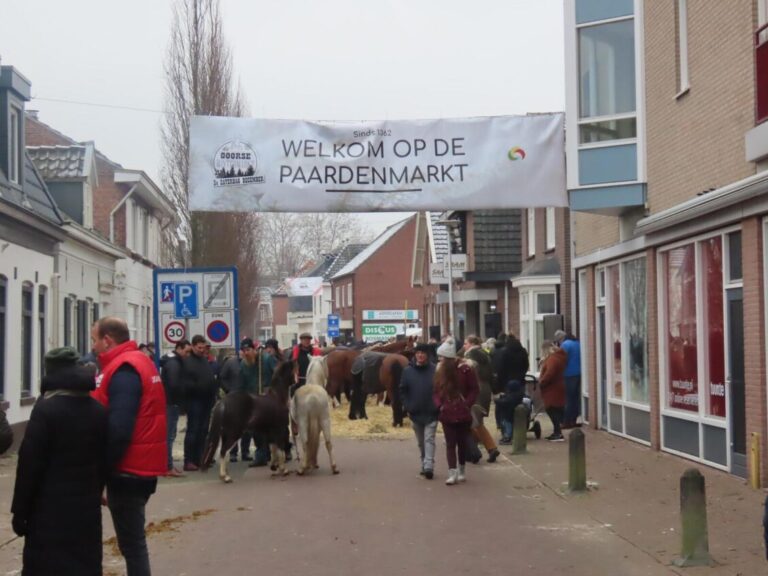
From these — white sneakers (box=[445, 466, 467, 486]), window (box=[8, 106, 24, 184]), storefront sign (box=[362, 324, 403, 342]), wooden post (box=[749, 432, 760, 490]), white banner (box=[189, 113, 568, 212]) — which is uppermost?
window (box=[8, 106, 24, 184])

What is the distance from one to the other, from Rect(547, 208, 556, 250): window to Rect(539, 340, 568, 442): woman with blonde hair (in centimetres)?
1011

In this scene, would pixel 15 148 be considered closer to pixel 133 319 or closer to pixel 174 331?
pixel 174 331

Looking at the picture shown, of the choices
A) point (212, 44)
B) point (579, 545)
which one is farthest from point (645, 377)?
point (212, 44)

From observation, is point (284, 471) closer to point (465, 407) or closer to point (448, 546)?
point (465, 407)

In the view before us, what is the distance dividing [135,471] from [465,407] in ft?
25.2

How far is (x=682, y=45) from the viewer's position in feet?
51.2

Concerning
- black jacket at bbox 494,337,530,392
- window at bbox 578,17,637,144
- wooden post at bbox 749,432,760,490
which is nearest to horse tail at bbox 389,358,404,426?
black jacket at bbox 494,337,530,392

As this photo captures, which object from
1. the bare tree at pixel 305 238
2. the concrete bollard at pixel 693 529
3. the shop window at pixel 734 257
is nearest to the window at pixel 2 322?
the shop window at pixel 734 257

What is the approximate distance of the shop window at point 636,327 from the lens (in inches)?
709

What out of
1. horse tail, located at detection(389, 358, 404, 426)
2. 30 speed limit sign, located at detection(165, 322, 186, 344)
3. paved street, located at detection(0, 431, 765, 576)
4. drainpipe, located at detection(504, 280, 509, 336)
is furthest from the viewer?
drainpipe, located at detection(504, 280, 509, 336)

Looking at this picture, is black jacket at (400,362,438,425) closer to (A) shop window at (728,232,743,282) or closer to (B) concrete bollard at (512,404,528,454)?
(B) concrete bollard at (512,404,528,454)

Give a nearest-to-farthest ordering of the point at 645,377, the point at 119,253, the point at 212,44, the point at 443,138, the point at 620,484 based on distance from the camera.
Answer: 1. the point at 620,484
2. the point at 443,138
3. the point at 645,377
4. the point at 119,253
5. the point at 212,44

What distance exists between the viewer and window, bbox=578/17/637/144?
17562 mm

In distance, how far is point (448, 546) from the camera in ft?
32.8
